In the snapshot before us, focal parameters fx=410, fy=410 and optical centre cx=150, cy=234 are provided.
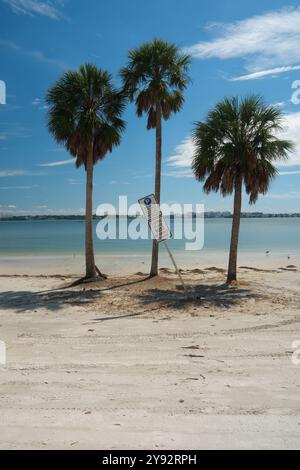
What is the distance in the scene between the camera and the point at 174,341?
756 cm

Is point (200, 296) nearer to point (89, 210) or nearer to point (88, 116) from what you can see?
point (89, 210)

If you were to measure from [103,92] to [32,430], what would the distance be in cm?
1361

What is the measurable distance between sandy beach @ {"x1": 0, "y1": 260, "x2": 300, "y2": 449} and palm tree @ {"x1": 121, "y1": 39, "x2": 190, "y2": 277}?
22.3 feet

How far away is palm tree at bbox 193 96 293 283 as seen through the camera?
46.2 ft

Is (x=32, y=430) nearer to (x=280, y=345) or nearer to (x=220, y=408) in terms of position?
(x=220, y=408)

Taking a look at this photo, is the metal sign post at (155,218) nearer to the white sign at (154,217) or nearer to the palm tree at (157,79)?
the white sign at (154,217)

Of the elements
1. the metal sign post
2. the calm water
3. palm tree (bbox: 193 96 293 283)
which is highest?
palm tree (bbox: 193 96 293 283)

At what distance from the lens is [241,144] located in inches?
552

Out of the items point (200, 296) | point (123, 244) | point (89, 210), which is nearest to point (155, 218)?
point (200, 296)

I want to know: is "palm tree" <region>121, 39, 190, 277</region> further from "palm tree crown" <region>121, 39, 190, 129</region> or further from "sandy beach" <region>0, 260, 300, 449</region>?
"sandy beach" <region>0, 260, 300, 449</region>

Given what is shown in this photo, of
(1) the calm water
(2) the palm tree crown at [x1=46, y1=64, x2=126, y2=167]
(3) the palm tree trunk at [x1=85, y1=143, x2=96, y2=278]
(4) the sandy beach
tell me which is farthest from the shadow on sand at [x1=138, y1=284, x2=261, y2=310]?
(1) the calm water

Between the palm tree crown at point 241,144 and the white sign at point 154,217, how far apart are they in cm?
359

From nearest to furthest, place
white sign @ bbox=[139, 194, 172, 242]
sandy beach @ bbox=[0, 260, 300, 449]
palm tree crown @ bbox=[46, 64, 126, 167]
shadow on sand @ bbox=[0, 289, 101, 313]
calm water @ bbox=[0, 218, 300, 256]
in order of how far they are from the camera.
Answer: sandy beach @ bbox=[0, 260, 300, 449] < shadow on sand @ bbox=[0, 289, 101, 313] < white sign @ bbox=[139, 194, 172, 242] < palm tree crown @ bbox=[46, 64, 126, 167] < calm water @ bbox=[0, 218, 300, 256]
